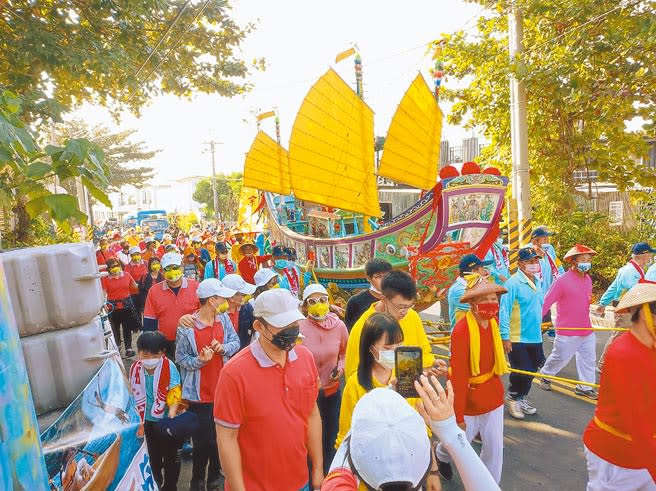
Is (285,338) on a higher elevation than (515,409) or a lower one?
higher

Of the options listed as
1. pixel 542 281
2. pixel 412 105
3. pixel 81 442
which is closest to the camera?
pixel 81 442

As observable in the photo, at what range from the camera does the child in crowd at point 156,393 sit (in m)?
3.37

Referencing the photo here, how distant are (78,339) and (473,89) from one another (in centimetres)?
1086

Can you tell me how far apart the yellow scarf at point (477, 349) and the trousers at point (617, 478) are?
769 mm

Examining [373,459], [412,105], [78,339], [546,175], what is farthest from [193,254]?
[373,459]

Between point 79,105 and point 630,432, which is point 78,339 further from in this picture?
point 79,105

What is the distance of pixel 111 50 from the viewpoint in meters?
6.44

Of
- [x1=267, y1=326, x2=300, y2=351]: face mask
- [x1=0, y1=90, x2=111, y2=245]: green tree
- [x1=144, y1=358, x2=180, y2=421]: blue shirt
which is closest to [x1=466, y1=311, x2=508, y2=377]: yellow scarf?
[x1=267, y1=326, x2=300, y2=351]: face mask

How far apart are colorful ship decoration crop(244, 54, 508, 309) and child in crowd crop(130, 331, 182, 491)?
5428 millimetres

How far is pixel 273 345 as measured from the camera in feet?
7.82

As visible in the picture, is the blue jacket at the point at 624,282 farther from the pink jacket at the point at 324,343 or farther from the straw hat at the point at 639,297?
the pink jacket at the point at 324,343

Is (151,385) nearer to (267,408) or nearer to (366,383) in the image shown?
(267,408)

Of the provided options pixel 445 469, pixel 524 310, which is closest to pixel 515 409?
pixel 524 310

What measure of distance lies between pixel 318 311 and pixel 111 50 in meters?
4.92
